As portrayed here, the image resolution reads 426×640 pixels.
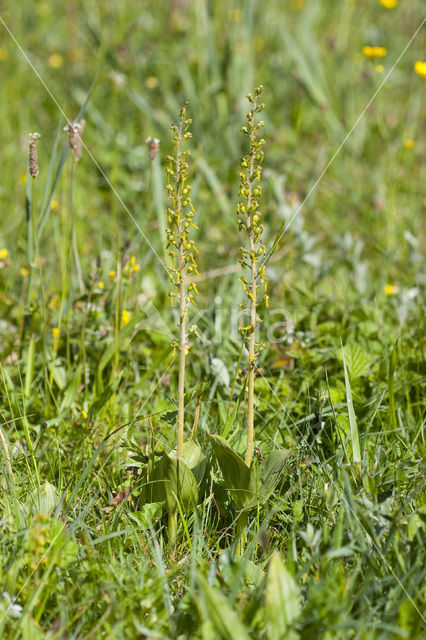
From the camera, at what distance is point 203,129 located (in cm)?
385

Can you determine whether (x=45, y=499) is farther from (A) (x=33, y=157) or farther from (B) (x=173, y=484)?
(A) (x=33, y=157)

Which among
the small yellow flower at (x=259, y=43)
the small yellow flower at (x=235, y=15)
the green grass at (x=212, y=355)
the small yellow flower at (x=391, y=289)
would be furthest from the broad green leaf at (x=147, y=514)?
the small yellow flower at (x=259, y=43)

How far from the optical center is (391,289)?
2.82 metres

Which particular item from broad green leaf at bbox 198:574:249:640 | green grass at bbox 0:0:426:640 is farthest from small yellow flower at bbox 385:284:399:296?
broad green leaf at bbox 198:574:249:640

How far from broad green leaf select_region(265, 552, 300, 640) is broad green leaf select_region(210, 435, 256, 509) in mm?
238

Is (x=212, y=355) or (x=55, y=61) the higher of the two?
(x=55, y=61)

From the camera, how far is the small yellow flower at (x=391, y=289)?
2769 mm

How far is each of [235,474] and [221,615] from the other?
36 centimetres

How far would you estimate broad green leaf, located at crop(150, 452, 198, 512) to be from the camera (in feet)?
4.99

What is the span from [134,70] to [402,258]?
6.64 feet

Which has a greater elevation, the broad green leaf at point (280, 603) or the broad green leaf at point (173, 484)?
the broad green leaf at point (173, 484)

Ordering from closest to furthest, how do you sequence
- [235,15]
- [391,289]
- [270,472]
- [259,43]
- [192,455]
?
[270,472], [192,455], [391,289], [235,15], [259,43]

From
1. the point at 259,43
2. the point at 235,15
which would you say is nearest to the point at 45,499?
the point at 235,15

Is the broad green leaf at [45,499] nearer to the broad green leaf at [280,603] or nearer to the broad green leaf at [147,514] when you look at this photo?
the broad green leaf at [147,514]
